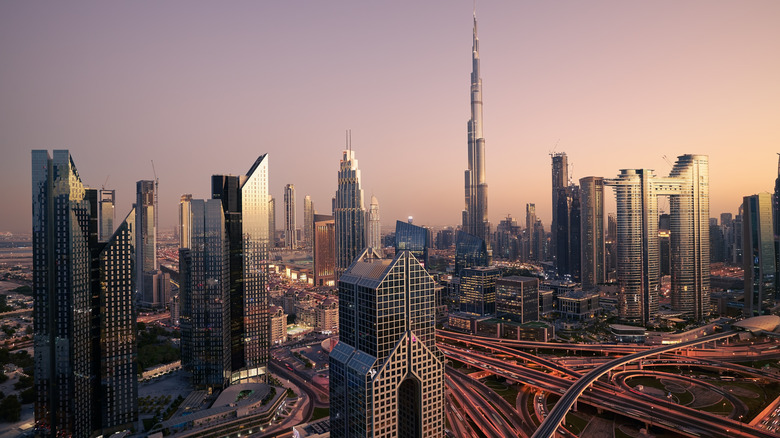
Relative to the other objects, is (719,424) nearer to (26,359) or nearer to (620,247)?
(620,247)

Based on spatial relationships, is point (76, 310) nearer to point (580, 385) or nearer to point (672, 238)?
point (580, 385)

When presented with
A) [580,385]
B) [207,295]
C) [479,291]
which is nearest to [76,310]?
[207,295]

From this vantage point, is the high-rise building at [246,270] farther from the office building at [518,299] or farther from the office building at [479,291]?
the office building at [479,291]

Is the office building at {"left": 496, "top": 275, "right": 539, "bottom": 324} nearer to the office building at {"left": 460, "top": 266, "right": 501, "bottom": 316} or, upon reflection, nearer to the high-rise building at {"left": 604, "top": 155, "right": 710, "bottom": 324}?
the office building at {"left": 460, "top": 266, "right": 501, "bottom": 316}

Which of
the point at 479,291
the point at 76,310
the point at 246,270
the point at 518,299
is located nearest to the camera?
the point at 76,310

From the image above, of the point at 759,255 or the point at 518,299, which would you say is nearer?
the point at 759,255

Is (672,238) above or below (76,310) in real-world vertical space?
above
